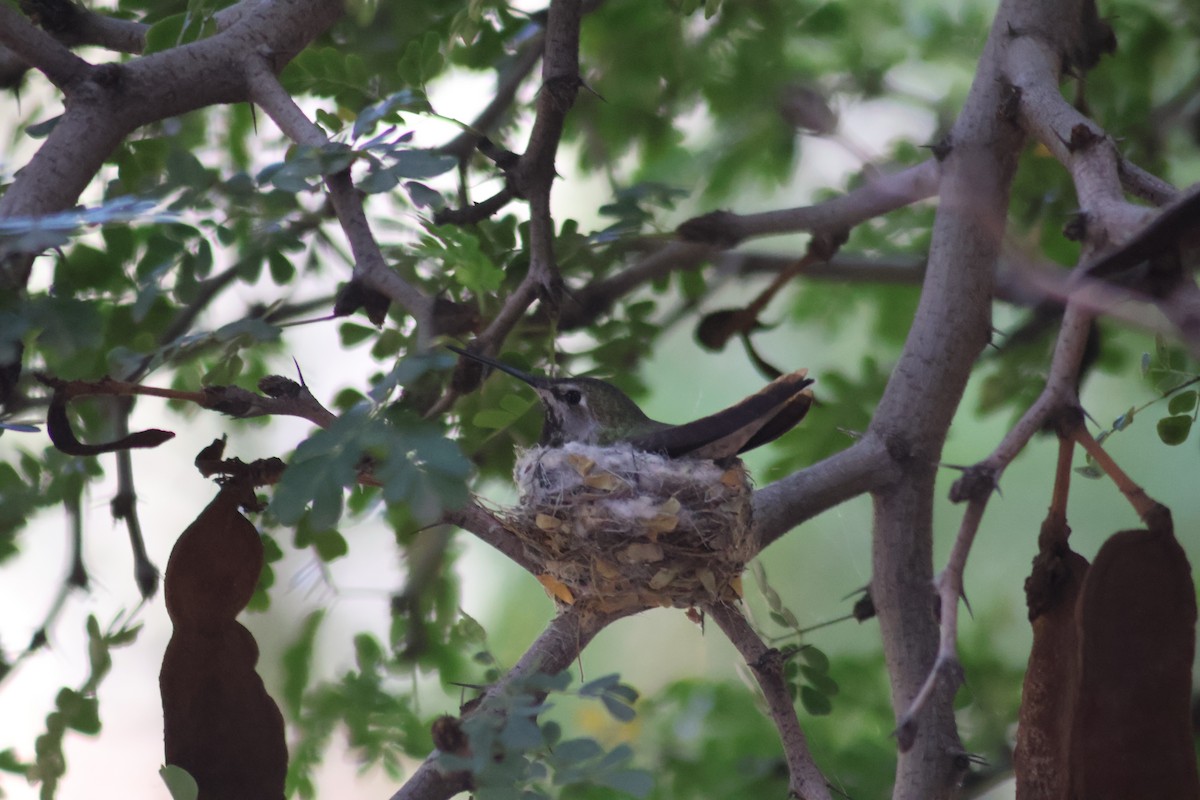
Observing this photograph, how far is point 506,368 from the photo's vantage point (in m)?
2.23

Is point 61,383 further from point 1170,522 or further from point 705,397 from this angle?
point 705,397

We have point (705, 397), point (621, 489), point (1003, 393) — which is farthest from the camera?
point (705, 397)

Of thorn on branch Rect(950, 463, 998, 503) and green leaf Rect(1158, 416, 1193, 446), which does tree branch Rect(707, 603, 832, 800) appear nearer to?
thorn on branch Rect(950, 463, 998, 503)

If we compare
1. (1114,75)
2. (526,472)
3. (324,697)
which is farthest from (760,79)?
(324,697)

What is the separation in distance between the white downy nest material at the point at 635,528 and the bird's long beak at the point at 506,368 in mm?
192

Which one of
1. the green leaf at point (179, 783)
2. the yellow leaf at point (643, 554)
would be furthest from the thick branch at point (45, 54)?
the yellow leaf at point (643, 554)

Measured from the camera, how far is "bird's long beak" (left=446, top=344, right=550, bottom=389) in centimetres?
185

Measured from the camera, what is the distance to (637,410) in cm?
265

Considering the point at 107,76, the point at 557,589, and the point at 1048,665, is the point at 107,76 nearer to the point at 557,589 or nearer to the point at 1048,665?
the point at 557,589

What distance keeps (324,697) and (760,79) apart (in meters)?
1.83

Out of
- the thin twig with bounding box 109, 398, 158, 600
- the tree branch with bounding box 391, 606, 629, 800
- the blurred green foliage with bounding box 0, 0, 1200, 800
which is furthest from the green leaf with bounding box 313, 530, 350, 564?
the tree branch with bounding box 391, 606, 629, 800

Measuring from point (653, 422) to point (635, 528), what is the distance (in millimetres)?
678

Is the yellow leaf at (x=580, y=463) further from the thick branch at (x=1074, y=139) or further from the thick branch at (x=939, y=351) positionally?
the thick branch at (x=1074, y=139)

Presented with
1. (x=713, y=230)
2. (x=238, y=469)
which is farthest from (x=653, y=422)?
(x=238, y=469)
